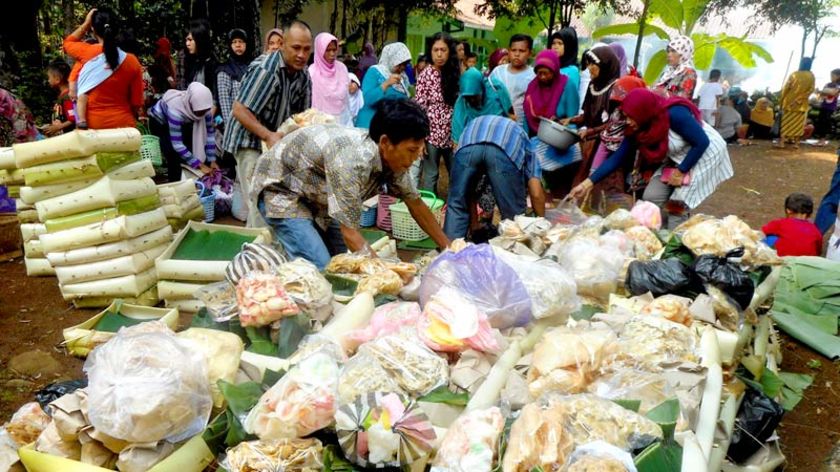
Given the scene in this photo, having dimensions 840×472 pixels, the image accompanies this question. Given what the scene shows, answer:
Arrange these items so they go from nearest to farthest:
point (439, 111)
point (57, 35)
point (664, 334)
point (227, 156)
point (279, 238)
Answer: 1. point (664, 334)
2. point (279, 238)
3. point (439, 111)
4. point (227, 156)
5. point (57, 35)

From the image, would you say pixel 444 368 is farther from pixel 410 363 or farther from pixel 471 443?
pixel 471 443

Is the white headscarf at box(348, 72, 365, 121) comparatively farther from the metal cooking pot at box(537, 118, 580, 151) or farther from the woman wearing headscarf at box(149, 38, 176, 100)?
the metal cooking pot at box(537, 118, 580, 151)

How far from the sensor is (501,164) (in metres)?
3.79

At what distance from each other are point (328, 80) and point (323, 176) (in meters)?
3.14

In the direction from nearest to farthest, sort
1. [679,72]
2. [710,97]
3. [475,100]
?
[475,100] → [679,72] → [710,97]

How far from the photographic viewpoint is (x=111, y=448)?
1.46 m

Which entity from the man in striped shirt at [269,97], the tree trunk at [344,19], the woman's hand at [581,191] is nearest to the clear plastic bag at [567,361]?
the woman's hand at [581,191]

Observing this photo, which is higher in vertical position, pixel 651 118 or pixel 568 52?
pixel 568 52

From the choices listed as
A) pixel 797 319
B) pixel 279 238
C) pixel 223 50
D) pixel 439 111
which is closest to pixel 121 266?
pixel 279 238

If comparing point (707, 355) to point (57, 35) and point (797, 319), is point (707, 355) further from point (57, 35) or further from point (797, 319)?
point (57, 35)

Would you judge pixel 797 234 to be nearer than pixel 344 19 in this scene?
Yes

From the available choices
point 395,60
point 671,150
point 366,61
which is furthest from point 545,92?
point 366,61

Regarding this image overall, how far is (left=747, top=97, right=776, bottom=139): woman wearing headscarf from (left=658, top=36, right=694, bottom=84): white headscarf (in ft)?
33.7

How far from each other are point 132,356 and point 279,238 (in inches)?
59.9
